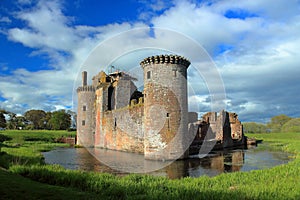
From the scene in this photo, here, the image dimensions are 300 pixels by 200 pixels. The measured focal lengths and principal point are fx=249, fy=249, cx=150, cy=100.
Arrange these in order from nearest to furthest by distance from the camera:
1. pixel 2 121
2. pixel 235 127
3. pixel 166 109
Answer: pixel 166 109 < pixel 235 127 < pixel 2 121

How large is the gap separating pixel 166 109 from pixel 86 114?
19.0 meters

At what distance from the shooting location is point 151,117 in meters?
18.1

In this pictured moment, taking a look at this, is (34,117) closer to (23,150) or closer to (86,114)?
(86,114)

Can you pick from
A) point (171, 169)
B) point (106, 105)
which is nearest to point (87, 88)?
point (106, 105)

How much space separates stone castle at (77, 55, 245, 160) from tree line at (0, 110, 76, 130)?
132ft

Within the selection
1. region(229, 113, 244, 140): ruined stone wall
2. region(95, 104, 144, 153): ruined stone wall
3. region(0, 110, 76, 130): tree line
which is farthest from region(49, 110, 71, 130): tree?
region(229, 113, 244, 140): ruined stone wall

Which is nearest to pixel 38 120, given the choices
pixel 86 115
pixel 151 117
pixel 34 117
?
pixel 34 117

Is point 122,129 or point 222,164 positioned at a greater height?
point 122,129

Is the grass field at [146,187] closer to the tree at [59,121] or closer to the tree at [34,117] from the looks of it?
the tree at [59,121]

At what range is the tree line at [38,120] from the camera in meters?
73.6

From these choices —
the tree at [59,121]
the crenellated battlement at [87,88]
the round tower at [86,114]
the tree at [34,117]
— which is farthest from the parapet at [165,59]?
the tree at [34,117]

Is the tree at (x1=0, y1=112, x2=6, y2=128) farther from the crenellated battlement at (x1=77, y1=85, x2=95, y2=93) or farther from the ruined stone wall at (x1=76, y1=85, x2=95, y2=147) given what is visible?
the crenellated battlement at (x1=77, y1=85, x2=95, y2=93)

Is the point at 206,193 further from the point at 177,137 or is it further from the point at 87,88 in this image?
the point at 87,88

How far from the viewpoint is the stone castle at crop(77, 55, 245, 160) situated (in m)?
17.8
